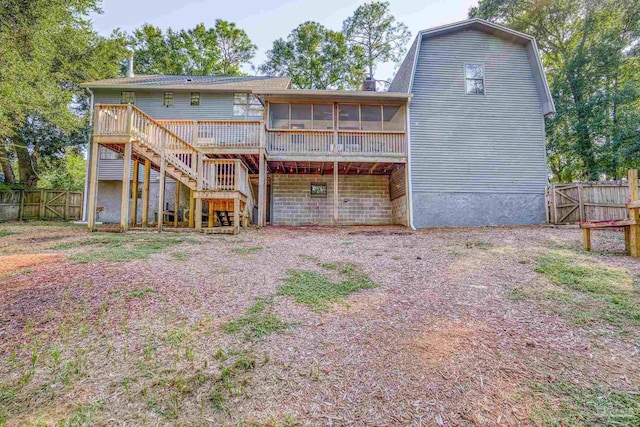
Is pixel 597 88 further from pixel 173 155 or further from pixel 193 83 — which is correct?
pixel 193 83

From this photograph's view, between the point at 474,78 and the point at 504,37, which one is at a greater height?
the point at 504,37

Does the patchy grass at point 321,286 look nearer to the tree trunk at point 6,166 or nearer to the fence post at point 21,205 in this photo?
the fence post at point 21,205

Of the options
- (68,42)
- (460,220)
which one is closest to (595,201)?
(460,220)

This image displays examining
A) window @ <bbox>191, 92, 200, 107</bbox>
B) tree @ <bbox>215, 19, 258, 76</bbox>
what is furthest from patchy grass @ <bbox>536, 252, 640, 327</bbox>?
tree @ <bbox>215, 19, 258, 76</bbox>

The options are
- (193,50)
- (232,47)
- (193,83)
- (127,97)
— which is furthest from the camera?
(232,47)

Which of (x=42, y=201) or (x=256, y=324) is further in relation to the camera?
(x=42, y=201)

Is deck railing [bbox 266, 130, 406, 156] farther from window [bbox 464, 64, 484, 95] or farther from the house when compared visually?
window [bbox 464, 64, 484, 95]

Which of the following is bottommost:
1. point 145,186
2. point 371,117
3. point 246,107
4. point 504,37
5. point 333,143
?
point 145,186

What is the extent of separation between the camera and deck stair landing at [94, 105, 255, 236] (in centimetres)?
910

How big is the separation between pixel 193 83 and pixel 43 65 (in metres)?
5.89

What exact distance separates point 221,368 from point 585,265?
623 centimetres

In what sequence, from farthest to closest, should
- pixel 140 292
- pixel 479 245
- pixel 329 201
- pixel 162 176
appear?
pixel 329 201
pixel 162 176
pixel 479 245
pixel 140 292

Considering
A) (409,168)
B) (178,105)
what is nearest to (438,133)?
(409,168)

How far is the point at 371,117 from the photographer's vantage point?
1386 centimetres
